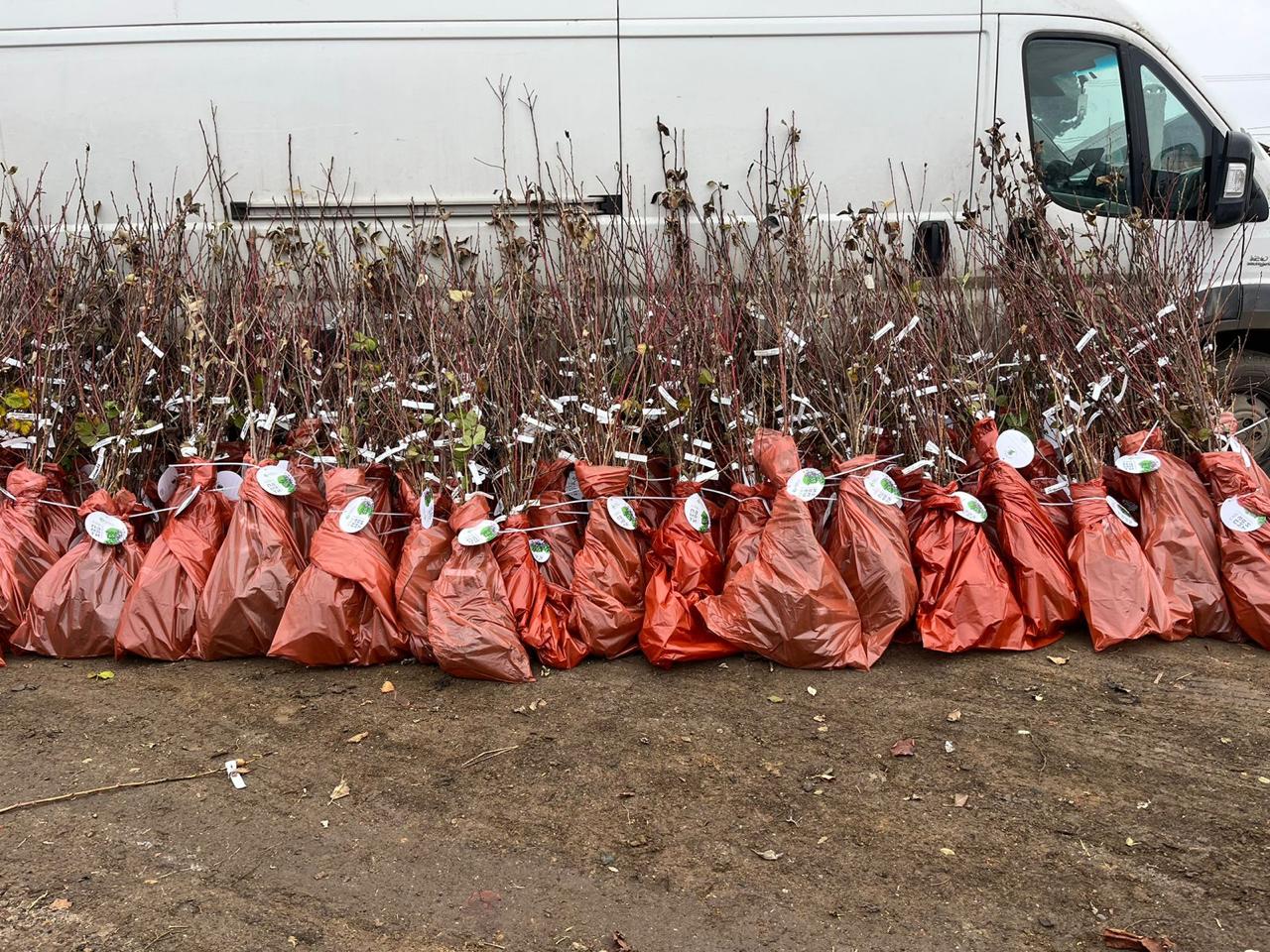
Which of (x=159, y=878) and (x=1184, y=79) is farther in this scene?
(x=1184, y=79)

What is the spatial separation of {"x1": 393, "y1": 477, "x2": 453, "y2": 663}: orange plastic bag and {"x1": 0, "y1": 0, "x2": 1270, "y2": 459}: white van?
1.72m

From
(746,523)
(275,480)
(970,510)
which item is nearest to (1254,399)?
(970,510)

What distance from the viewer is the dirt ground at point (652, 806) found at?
2.18 m

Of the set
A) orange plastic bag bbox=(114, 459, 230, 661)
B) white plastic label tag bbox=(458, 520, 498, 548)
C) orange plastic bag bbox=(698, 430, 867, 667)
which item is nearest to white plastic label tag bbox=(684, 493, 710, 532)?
orange plastic bag bbox=(698, 430, 867, 667)

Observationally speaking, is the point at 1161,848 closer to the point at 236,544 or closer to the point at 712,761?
the point at 712,761

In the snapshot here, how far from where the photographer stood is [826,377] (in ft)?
12.6

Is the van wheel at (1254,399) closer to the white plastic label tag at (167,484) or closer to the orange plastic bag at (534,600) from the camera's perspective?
the orange plastic bag at (534,600)

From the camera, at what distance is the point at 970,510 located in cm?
350

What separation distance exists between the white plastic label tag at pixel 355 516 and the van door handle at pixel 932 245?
8.88 ft

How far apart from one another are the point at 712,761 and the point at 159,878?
4.90 feet

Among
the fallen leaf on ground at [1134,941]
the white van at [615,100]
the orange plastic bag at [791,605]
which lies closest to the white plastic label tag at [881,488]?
the orange plastic bag at [791,605]

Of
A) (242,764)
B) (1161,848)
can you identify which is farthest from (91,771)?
(1161,848)

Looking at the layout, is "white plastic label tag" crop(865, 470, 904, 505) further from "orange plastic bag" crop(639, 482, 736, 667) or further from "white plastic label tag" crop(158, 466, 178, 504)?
"white plastic label tag" crop(158, 466, 178, 504)

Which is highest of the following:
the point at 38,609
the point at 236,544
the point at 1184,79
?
the point at 1184,79
